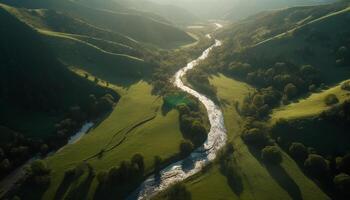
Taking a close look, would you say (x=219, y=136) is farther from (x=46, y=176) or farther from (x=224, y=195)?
(x=46, y=176)

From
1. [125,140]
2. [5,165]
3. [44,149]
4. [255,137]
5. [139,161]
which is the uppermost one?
A: [5,165]

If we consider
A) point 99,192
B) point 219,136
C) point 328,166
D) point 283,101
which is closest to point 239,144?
point 219,136

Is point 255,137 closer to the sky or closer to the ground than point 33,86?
closer to the ground

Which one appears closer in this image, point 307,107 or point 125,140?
point 125,140

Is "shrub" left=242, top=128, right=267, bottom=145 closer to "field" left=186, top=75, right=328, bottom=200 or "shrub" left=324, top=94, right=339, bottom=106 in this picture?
"field" left=186, top=75, right=328, bottom=200

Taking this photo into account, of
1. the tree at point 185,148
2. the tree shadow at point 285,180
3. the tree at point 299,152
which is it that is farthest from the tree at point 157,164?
the tree at point 299,152

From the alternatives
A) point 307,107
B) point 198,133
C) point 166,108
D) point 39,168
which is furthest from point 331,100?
point 39,168

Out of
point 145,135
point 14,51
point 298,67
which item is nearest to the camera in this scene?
point 145,135

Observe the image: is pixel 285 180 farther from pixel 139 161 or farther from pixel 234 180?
pixel 139 161
